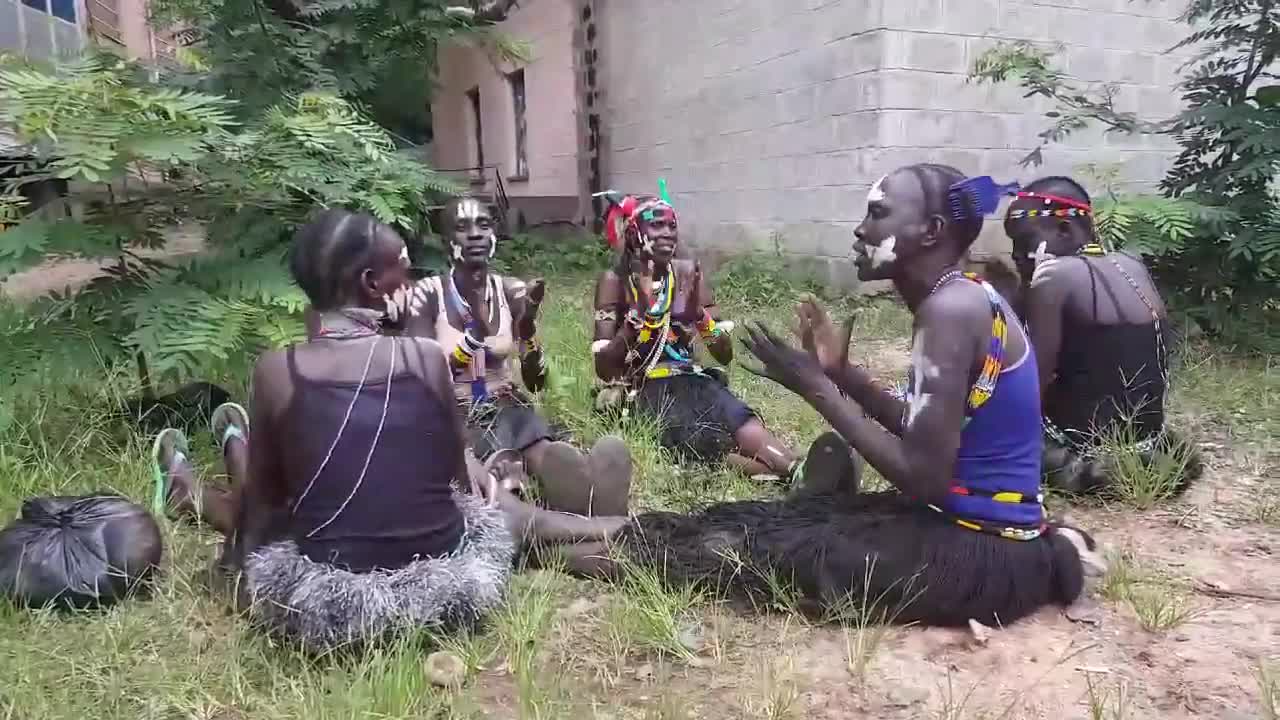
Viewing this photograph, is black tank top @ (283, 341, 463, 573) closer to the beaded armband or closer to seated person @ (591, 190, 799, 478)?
the beaded armband

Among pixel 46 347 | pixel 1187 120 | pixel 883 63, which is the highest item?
pixel 883 63

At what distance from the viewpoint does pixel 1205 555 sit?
3.23 meters

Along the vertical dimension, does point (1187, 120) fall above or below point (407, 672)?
above

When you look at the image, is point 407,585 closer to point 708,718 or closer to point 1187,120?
point 708,718

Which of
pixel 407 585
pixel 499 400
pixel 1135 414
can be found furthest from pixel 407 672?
pixel 1135 414

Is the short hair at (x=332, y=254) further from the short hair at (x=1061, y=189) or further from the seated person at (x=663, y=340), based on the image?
the short hair at (x=1061, y=189)

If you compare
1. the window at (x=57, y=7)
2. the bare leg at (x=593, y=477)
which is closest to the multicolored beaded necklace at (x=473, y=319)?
the bare leg at (x=593, y=477)

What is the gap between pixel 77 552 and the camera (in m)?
2.83

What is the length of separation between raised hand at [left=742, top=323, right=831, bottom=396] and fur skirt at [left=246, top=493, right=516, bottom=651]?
0.97m

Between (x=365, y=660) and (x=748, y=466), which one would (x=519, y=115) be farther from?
(x=365, y=660)

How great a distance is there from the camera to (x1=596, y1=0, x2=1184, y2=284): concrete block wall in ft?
24.4

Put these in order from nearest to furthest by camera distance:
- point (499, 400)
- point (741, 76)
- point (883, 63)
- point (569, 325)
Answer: point (499, 400), point (569, 325), point (883, 63), point (741, 76)

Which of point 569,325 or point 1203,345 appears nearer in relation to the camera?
point 1203,345

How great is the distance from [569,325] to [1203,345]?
4.22 m
